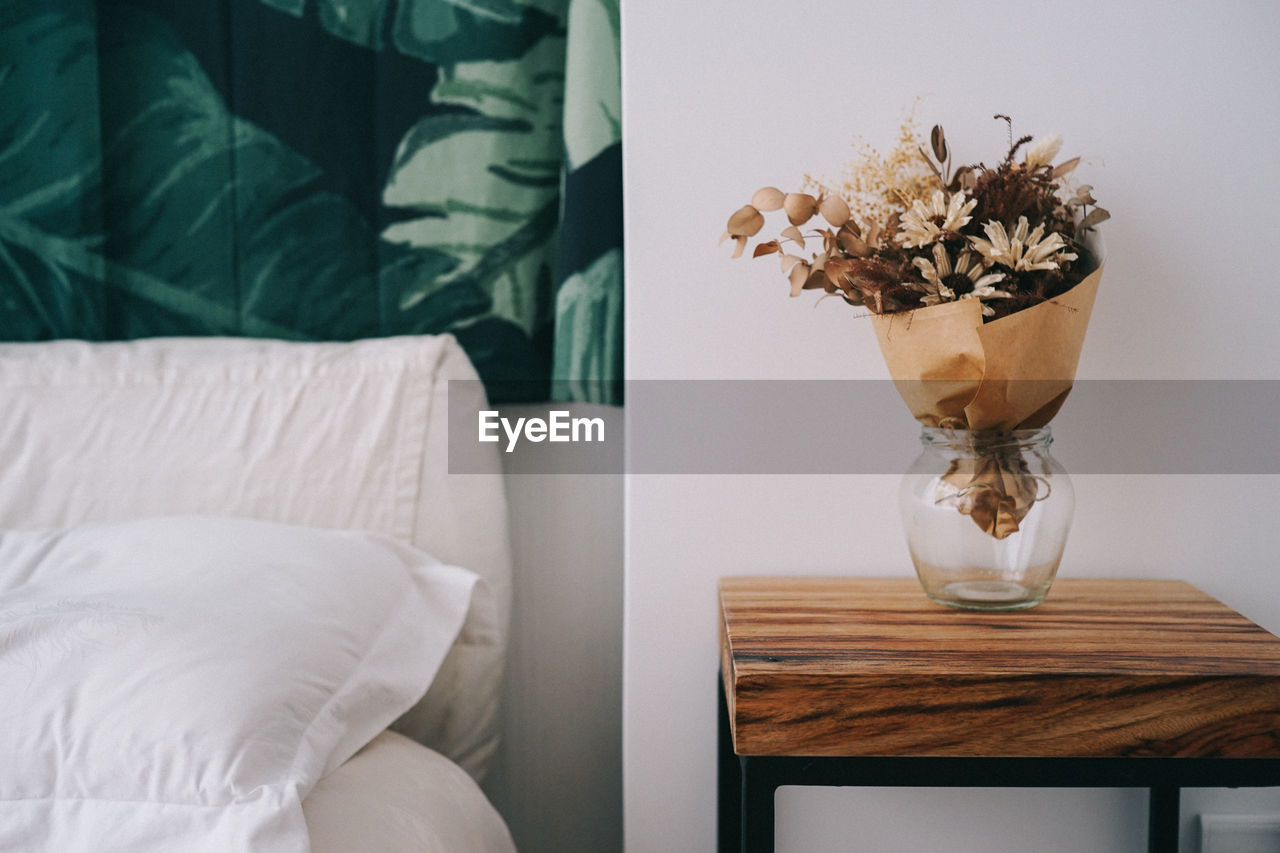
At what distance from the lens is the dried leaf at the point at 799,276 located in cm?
75

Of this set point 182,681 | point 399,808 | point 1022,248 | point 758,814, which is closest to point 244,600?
point 182,681

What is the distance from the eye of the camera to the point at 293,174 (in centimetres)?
115

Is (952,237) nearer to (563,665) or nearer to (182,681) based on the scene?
(182,681)

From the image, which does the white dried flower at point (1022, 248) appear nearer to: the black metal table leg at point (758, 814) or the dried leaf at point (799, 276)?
the dried leaf at point (799, 276)

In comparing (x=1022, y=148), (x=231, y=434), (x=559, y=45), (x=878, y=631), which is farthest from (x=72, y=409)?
(x=1022, y=148)

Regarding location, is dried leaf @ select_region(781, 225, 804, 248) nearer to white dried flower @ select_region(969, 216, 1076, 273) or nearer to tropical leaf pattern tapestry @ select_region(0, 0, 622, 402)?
white dried flower @ select_region(969, 216, 1076, 273)

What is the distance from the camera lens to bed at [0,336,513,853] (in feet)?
2.02

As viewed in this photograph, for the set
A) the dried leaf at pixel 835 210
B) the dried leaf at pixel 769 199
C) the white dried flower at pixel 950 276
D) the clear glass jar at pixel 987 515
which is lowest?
the clear glass jar at pixel 987 515

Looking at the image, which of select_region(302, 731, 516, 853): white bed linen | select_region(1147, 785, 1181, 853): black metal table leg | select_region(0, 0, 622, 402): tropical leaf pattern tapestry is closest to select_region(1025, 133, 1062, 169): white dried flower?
select_region(0, 0, 622, 402): tropical leaf pattern tapestry

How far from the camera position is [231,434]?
1.07 meters

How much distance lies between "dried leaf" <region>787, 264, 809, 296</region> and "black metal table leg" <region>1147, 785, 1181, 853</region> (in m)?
0.65

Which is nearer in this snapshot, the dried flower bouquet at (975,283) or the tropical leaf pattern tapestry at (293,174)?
the dried flower bouquet at (975,283)

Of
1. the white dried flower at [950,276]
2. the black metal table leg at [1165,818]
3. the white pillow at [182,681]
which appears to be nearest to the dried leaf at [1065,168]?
the white dried flower at [950,276]

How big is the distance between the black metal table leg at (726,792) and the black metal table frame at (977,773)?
21cm
